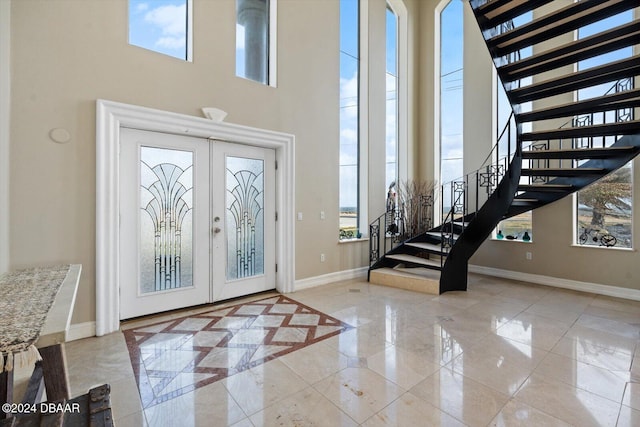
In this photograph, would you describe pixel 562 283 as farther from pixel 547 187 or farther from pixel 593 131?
pixel 593 131

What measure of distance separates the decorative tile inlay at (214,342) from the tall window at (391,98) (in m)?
3.52

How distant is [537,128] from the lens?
5.00m

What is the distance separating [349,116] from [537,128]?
307cm

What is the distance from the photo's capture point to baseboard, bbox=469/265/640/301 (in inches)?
164

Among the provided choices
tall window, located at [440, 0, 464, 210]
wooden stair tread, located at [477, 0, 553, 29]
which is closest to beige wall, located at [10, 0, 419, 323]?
wooden stair tread, located at [477, 0, 553, 29]

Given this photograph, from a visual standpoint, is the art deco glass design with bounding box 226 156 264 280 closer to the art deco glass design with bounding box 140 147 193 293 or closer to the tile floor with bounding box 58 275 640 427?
the art deco glass design with bounding box 140 147 193 293

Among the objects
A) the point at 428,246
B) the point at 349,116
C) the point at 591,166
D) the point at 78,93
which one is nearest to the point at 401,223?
the point at 428,246

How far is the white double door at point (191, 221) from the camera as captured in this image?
10.8 feet

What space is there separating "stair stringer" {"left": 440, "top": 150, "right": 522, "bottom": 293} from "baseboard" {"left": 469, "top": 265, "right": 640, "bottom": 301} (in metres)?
1.37

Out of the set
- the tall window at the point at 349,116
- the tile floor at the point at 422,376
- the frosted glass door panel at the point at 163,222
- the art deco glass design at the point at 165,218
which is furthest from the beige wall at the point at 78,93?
the tall window at the point at 349,116

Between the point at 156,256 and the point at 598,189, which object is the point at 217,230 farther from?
the point at 598,189

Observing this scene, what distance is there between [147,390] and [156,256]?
5.54 ft

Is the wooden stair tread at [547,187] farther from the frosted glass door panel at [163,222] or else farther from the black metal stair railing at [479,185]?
the frosted glass door panel at [163,222]

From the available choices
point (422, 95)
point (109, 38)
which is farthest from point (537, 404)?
point (422, 95)
